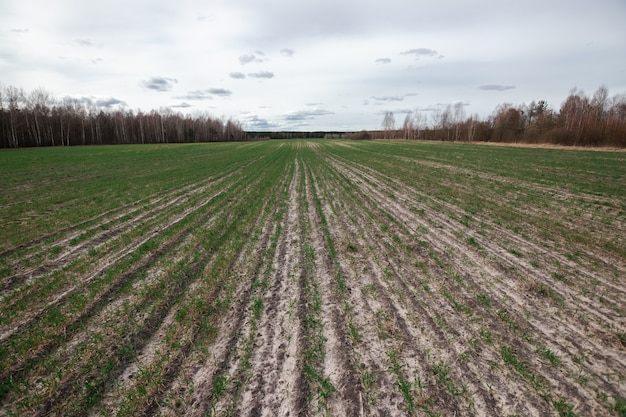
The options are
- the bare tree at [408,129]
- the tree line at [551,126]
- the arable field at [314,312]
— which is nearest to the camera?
the arable field at [314,312]

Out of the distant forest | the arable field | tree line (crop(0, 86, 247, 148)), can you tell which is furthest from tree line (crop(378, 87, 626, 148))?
tree line (crop(0, 86, 247, 148))

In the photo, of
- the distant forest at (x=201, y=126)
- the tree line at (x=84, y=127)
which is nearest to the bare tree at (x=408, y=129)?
the distant forest at (x=201, y=126)

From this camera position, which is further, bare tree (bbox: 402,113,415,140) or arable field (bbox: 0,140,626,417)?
bare tree (bbox: 402,113,415,140)

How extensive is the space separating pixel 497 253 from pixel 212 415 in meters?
8.08

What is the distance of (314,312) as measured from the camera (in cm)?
552

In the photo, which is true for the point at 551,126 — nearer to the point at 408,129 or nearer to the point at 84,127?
the point at 408,129

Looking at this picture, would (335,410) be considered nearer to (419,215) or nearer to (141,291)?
(141,291)

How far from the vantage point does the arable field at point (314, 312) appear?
12.1 feet

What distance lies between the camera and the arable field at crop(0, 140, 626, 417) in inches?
145

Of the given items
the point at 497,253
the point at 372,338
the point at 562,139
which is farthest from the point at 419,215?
the point at 562,139

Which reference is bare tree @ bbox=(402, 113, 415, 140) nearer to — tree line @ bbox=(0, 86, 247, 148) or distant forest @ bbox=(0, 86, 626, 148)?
distant forest @ bbox=(0, 86, 626, 148)

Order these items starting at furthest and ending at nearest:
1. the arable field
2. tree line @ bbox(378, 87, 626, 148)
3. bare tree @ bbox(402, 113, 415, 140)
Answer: bare tree @ bbox(402, 113, 415, 140), tree line @ bbox(378, 87, 626, 148), the arable field

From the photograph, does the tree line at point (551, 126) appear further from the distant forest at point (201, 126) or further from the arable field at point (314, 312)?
the arable field at point (314, 312)

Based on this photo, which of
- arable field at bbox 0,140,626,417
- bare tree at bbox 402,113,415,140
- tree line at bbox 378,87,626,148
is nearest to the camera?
arable field at bbox 0,140,626,417
